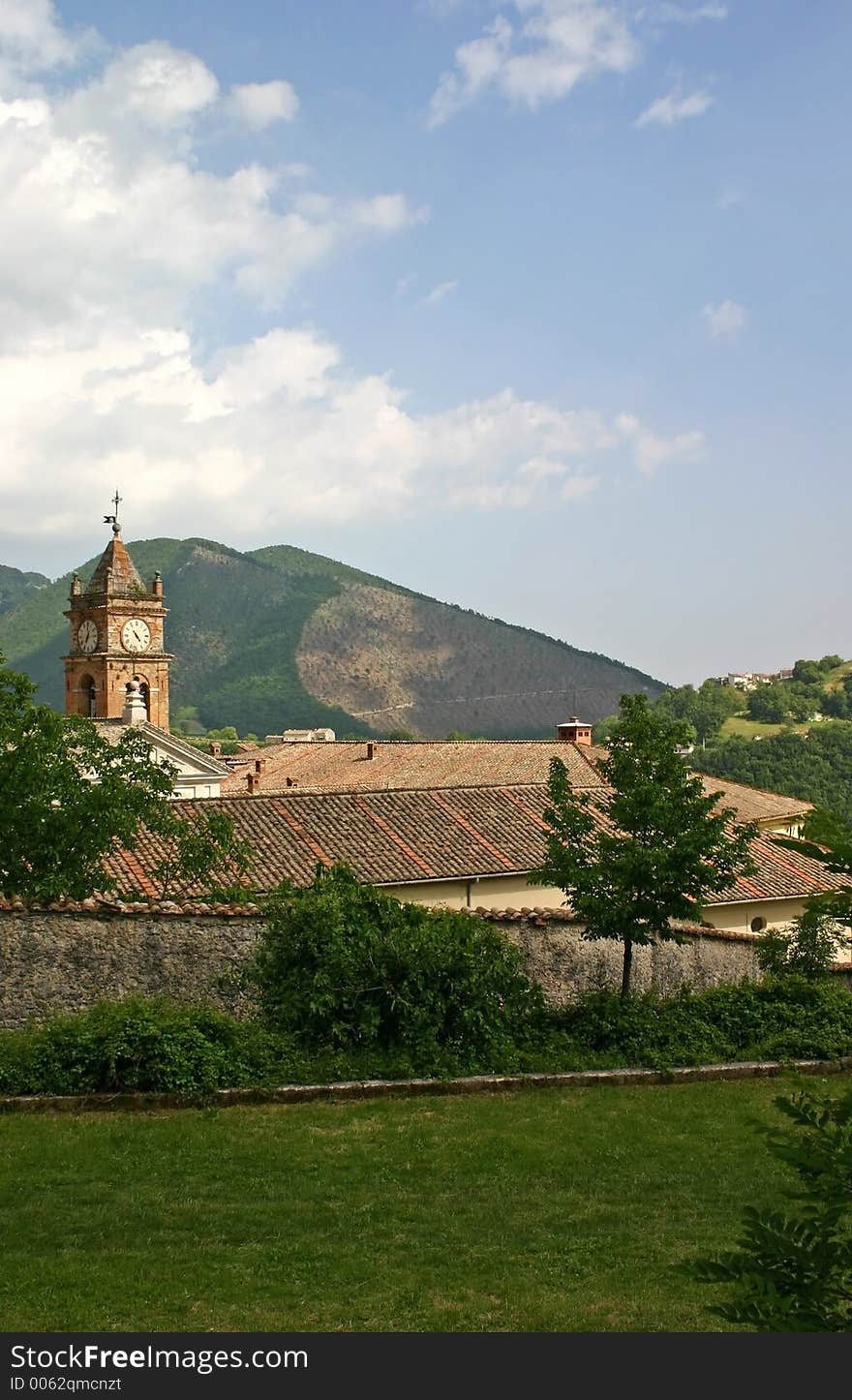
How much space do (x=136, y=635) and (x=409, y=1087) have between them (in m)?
53.1

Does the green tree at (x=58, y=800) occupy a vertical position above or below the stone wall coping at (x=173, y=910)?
above

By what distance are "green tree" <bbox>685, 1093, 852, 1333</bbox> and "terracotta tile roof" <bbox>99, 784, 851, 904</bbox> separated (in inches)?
642

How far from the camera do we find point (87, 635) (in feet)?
212

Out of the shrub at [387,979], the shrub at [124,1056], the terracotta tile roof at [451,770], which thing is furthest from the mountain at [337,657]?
the shrub at [124,1056]

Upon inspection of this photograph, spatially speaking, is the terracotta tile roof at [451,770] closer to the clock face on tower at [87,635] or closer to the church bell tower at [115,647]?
the church bell tower at [115,647]

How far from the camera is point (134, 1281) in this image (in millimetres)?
8039

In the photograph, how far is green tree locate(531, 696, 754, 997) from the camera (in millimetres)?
16141

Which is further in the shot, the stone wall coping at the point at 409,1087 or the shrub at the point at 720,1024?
the shrub at the point at 720,1024

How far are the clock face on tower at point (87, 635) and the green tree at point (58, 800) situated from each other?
164ft

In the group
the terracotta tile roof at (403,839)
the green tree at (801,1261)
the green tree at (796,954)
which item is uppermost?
the terracotta tile roof at (403,839)

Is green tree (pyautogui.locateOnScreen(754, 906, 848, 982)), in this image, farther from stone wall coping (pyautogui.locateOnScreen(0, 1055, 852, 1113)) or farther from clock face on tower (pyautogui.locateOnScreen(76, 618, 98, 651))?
clock face on tower (pyautogui.locateOnScreen(76, 618, 98, 651))

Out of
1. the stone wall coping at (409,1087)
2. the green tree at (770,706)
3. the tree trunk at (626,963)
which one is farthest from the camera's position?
the green tree at (770,706)

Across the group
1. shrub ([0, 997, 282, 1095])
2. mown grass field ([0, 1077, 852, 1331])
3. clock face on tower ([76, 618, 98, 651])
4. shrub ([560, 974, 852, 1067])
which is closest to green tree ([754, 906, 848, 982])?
shrub ([560, 974, 852, 1067])

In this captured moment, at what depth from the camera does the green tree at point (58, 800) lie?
47.2 feet
